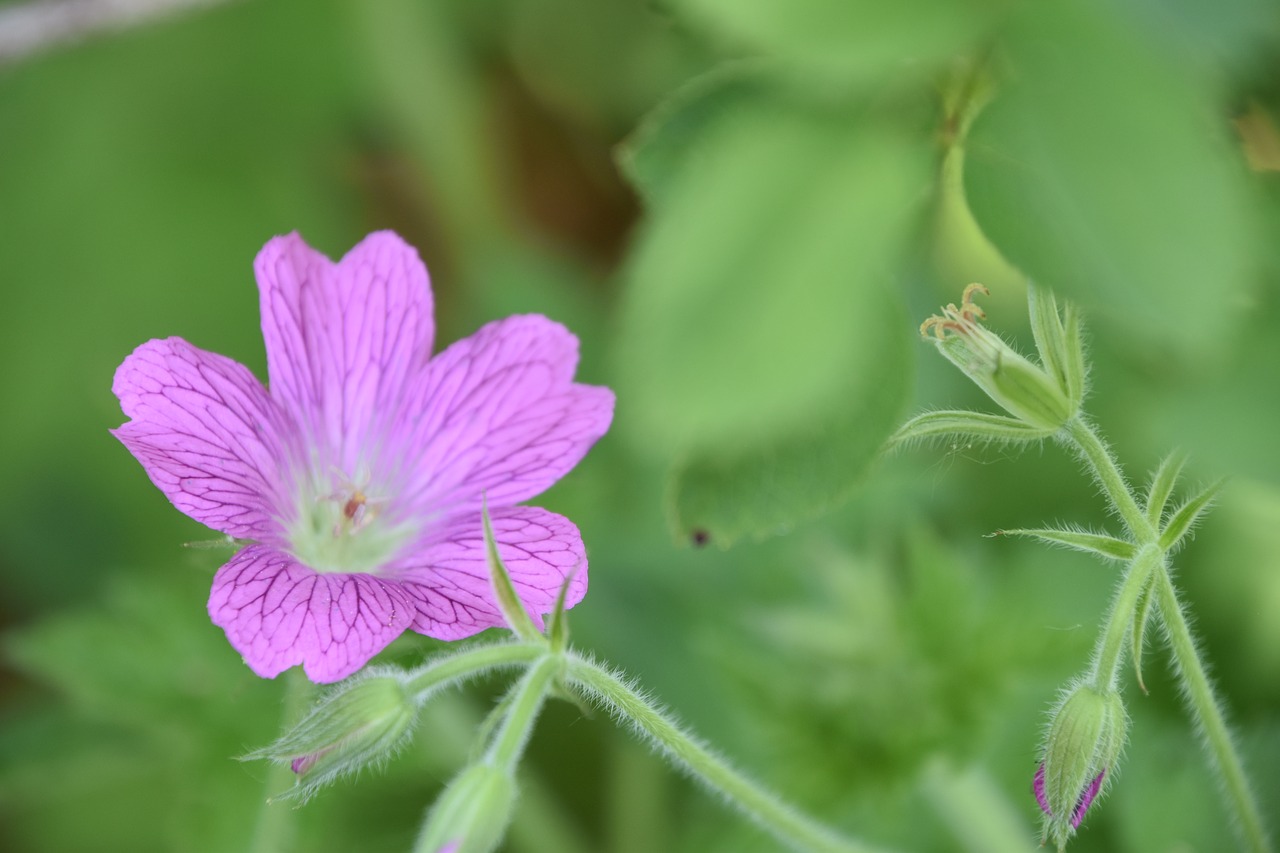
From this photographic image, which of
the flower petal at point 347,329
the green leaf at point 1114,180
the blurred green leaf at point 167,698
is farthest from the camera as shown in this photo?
the blurred green leaf at point 167,698

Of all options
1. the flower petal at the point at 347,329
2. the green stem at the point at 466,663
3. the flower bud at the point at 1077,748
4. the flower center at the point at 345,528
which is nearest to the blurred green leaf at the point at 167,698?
the flower center at the point at 345,528

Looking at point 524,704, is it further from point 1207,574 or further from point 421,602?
point 1207,574

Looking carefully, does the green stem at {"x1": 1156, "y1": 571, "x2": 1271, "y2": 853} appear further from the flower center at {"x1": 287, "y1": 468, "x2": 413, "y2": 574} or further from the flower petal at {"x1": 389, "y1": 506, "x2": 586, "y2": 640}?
the flower center at {"x1": 287, "y1": 468, "x2": 413, "y2": 574}

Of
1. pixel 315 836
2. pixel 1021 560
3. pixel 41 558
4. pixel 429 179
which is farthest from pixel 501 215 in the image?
pixel 315 836

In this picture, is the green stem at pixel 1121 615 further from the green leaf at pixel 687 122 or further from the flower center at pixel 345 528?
the flower center at pixel 345 528

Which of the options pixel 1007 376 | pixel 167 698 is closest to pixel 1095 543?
pixel 1007 376

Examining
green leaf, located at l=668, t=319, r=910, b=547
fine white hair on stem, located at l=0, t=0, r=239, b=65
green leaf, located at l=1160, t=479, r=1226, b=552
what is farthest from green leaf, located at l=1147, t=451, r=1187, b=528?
fine white hair on stem, located at l=0, t=0, r=239, b=65

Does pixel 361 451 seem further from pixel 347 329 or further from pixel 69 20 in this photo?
pixel 69 20
